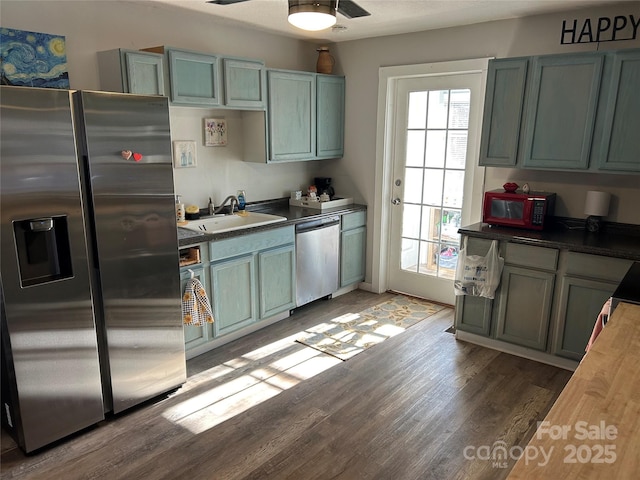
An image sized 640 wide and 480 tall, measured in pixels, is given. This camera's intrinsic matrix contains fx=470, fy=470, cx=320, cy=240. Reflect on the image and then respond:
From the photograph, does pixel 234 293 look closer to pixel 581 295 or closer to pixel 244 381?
pixel 244 381

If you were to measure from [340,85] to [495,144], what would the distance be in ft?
Result: 5.71

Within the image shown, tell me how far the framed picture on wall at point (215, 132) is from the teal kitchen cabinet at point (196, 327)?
1171mm

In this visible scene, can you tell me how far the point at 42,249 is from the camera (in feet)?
7.54

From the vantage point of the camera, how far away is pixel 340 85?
15.1 ft

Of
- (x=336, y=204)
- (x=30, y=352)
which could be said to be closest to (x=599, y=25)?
(x=336, y=204)

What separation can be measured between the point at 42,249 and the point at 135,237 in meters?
0.45

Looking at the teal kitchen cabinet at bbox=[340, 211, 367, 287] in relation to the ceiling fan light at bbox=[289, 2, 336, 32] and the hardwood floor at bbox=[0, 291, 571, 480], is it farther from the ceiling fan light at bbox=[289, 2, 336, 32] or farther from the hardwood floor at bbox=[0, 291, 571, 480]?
the ceiling fan light at bbox=[289, 2, 336, 32]

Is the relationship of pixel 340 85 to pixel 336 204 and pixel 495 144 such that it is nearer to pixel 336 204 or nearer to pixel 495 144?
pixel 336 204

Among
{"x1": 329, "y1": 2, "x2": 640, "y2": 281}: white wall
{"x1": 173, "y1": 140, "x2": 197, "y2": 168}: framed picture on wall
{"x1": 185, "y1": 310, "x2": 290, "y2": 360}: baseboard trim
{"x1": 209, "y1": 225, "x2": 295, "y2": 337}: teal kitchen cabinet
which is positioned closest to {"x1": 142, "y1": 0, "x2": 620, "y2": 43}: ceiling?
{"x1": 329, "y1": 2, "x2": 640, "y2": 281}: white wall

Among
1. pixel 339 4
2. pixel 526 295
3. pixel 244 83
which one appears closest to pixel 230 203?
pixel 244 83

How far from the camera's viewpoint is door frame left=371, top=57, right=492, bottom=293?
3934mm

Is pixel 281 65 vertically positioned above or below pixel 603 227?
above

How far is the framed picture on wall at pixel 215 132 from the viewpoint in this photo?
3812 millimetres

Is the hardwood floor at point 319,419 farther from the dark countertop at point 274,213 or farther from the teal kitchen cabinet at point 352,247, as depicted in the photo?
the teal kitchen cabinet at point 352,247
